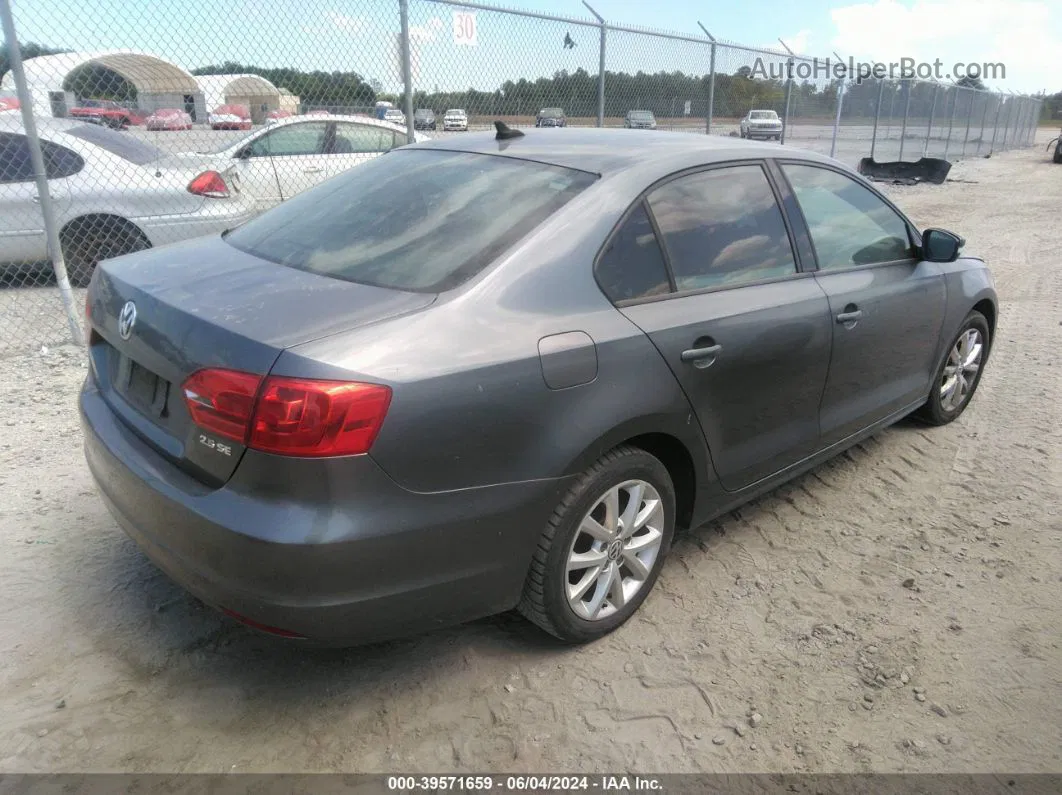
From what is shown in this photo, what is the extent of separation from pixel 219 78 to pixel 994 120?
33.1 meters

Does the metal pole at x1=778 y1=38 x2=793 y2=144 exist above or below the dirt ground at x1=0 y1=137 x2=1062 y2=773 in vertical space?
above

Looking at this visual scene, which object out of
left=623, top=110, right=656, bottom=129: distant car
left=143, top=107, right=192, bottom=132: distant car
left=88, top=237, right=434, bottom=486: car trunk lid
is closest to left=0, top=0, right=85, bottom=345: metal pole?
left=143, top=107, right=192, bottom=132: distant car

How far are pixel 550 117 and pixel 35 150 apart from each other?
15.8 ft

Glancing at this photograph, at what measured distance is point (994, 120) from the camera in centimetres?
3083

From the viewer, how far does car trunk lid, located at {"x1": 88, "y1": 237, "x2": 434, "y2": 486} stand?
2.07m

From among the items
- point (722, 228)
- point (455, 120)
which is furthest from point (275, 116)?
point (722, 228)

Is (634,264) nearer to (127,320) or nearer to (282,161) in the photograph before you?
(127,320)

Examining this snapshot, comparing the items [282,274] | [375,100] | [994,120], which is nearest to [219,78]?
[375,100]

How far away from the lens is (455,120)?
7.23 meters

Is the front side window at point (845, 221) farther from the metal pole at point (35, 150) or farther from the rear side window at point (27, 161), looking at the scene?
the rear side window at point (27, 161)

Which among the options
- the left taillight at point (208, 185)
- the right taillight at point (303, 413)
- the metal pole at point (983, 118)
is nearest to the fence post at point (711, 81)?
the left taillight at point (208, 185)

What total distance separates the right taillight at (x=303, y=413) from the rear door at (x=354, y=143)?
6.00 meters

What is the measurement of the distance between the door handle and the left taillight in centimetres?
570

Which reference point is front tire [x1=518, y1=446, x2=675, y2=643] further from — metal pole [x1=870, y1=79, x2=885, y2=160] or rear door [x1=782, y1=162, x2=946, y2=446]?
metal pole [x1=870, y1=79, x2=885, y2=160]
